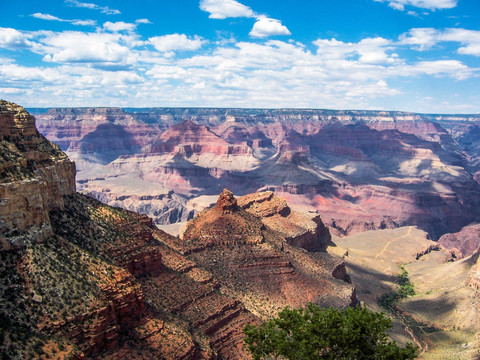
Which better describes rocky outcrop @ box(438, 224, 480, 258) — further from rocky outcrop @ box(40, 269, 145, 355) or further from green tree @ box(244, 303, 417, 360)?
rocky outcrop @ box(40, 269, 145, 355)

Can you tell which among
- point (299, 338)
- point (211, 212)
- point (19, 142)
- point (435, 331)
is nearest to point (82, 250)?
point (19, 142)

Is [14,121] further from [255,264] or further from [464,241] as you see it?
[464,241]

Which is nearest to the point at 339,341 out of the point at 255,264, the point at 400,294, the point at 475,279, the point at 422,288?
the point at 255,264

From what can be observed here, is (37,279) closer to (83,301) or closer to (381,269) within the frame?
(83,301)

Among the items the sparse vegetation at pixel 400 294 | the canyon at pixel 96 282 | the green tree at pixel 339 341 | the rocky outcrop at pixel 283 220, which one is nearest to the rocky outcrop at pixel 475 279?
the sparse vegetation at pixel 400 294

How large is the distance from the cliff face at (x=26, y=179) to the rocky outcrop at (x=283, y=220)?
1750 inches

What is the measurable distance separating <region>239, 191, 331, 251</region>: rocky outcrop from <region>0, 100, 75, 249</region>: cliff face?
1750 inches

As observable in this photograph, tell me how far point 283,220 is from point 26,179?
180 feet

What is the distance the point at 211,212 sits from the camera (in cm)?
6619

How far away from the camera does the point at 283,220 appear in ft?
258

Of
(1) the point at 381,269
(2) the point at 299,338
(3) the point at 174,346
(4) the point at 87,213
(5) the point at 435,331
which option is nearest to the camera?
(2) the point at 299,338

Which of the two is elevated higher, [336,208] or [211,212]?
[211,212]

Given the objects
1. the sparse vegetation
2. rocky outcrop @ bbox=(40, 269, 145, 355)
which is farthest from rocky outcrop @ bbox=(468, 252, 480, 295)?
rocky outcrop @ bbox=(40, 269, 145, 355)

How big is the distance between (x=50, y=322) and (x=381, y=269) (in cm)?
8701
